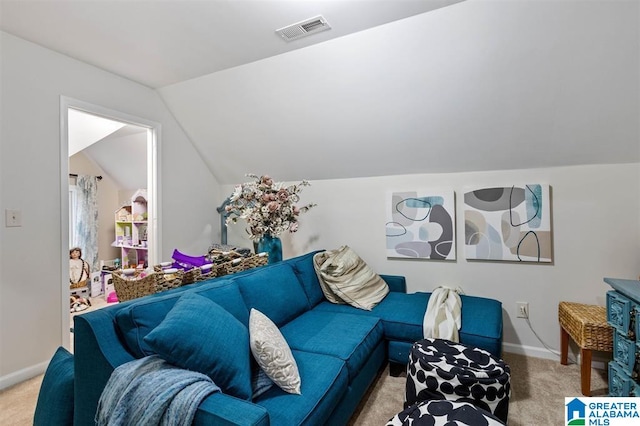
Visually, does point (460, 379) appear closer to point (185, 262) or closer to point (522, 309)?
point (522, 309)

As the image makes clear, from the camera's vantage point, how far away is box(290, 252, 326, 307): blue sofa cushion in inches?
101

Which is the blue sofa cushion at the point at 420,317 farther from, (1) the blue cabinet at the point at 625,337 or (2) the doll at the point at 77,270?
(2) the doll at the point at 77,270

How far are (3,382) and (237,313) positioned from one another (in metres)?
2.00

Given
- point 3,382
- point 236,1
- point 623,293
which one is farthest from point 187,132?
point 623,293

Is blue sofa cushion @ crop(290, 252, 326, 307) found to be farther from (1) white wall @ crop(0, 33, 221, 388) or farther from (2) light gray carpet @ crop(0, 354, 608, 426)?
(1) white wall @ crop(0, 33, 221, 388)

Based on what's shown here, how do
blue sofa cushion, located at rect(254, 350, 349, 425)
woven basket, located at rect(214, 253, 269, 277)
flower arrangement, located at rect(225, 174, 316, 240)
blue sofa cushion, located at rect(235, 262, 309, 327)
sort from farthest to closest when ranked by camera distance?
flower arrangement, located at rect(225, 174, 316, 240) → woven basket, located at rect(214, 253, 269, 277) → blue sofa cushion, located at rect(235, 262, 309, 327) → blue sofa cushion, located at rect(254, 350, 349, 425)

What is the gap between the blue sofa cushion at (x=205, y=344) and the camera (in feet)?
3.75

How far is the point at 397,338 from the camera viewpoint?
7.48ft

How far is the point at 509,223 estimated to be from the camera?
2.69 metres

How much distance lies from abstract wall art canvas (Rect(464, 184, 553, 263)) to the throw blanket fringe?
607 mm

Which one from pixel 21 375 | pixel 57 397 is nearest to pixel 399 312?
pixel 57 397

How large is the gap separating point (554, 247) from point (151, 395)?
2953mm

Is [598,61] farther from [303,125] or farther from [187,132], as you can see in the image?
[187,132]

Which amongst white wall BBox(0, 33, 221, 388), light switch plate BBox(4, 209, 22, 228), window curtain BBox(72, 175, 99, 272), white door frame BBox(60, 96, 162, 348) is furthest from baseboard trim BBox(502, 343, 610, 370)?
window curtain BBox(72, 175, 99, 272)
